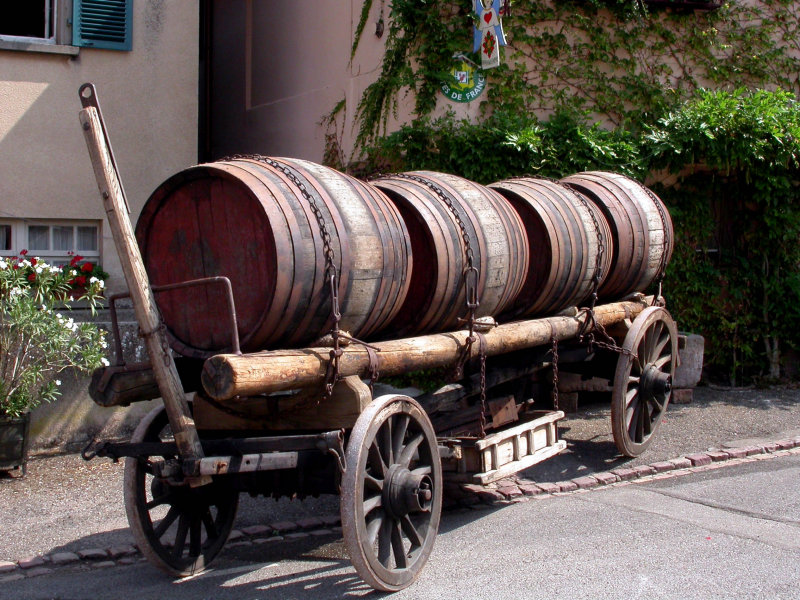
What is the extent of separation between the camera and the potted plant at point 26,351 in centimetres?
635

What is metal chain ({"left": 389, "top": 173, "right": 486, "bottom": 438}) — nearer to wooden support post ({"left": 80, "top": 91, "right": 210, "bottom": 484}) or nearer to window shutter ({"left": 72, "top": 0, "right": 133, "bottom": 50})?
wooden support post ({"left": 80, "top": 91, "right": 210, "bottom": 484})

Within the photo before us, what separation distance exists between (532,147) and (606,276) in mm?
2344

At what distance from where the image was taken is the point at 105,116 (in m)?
8.45

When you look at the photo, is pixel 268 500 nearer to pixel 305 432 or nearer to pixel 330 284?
pixel 305 432

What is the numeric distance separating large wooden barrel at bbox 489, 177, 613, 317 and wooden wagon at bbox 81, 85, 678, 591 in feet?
1.45

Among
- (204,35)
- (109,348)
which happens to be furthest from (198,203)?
(204,35)

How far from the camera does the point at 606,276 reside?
7.00m

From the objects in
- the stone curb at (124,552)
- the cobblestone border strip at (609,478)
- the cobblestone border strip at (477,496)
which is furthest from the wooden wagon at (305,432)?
the cobblestone border strip at (609,478)

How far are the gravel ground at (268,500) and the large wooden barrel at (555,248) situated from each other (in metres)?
1.36

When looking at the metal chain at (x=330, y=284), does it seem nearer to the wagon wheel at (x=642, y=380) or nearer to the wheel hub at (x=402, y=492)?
the wheel hub at (x=402, y=492)

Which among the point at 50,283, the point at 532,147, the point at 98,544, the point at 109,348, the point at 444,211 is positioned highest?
the point at 532,147

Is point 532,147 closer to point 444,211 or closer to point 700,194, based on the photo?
point 700,194

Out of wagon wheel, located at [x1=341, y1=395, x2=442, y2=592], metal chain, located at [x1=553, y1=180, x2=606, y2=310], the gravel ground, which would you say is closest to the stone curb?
the gravel ground

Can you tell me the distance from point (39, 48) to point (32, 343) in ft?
9.72
